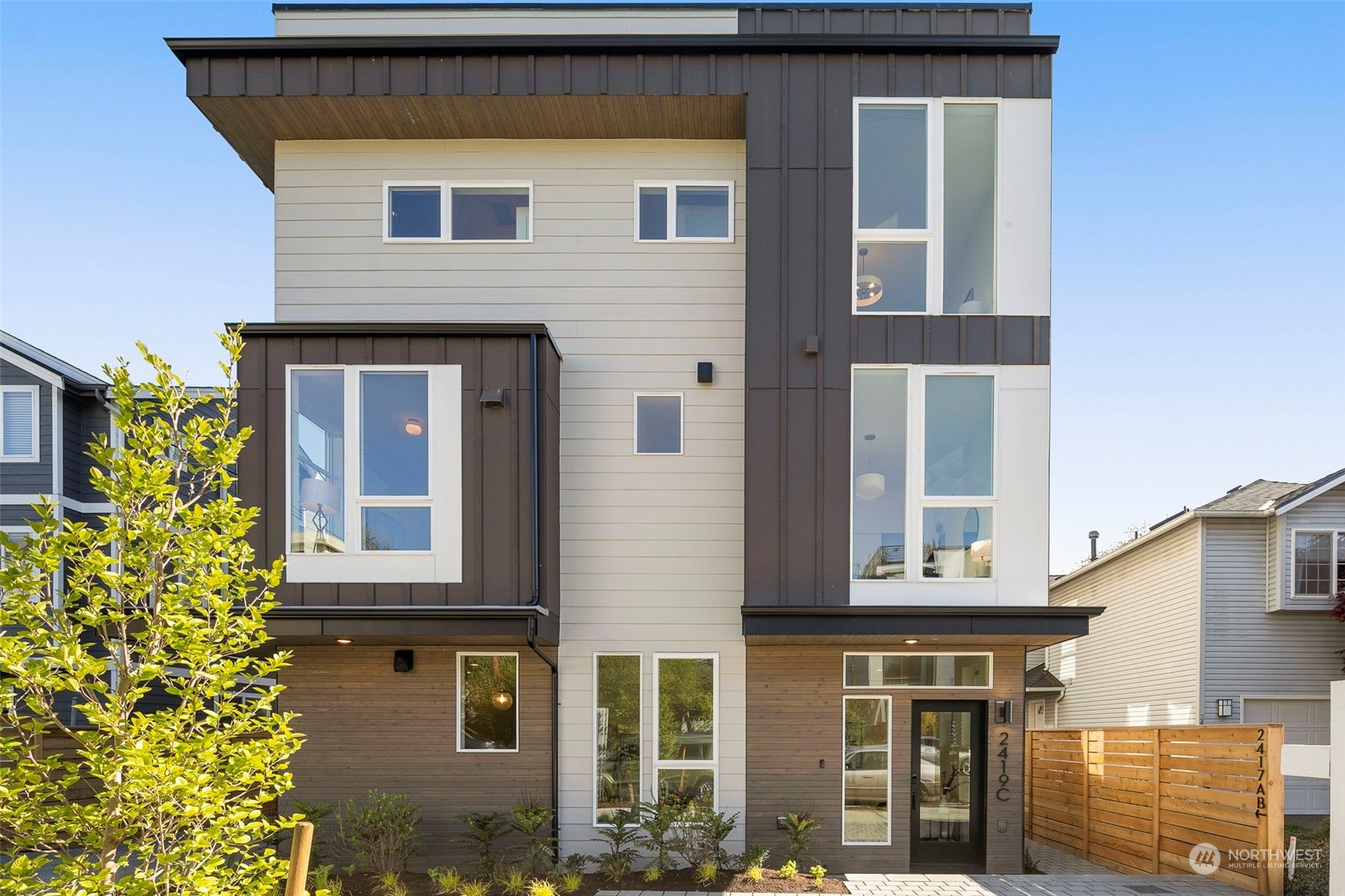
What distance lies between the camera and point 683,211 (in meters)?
9.95

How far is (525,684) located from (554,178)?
5554mm

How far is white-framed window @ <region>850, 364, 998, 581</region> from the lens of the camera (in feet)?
29.4

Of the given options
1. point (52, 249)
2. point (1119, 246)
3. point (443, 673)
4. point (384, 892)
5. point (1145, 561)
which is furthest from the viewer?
point (1119, 246)

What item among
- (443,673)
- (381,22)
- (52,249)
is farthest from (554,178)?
(52,249)

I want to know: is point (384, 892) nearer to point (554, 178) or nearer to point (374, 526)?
point (374, 526)

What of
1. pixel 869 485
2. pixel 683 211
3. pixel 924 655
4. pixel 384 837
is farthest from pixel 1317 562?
pixel 384 837

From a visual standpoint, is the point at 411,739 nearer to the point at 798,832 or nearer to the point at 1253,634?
the point at 798,832

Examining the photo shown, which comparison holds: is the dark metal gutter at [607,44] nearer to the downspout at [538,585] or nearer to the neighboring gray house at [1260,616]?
the downspout at [538,585]

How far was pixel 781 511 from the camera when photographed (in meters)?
9.05

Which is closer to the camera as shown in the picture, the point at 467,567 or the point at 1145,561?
the point at 467,567

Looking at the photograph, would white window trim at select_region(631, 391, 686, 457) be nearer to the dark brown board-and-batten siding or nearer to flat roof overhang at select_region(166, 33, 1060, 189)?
the dark brown board-and-batten siding

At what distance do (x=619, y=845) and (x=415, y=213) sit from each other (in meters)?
7.10

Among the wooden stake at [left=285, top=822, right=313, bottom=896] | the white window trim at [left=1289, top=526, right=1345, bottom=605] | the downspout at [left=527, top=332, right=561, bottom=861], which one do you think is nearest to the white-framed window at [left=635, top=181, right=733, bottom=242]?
the downspout at [left=527, top=332, right=561, bottom=861]

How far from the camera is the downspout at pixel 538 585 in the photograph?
8469 mm
